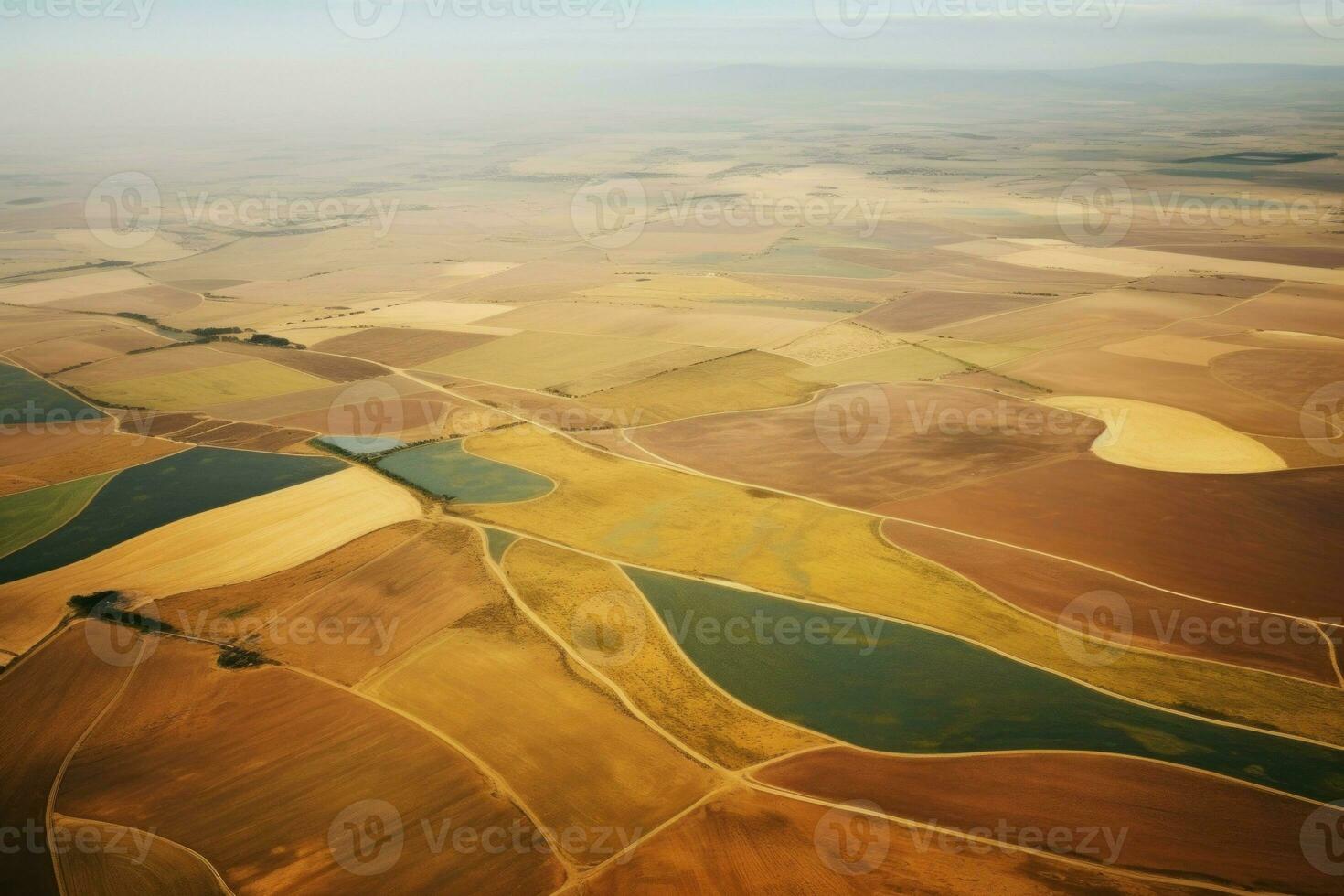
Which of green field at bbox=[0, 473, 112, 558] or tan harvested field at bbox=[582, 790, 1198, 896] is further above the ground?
green field at bbox=[0, 473, 112, 558]

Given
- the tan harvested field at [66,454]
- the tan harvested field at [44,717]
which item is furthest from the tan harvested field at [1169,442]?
the tan harvested field at [66,454]

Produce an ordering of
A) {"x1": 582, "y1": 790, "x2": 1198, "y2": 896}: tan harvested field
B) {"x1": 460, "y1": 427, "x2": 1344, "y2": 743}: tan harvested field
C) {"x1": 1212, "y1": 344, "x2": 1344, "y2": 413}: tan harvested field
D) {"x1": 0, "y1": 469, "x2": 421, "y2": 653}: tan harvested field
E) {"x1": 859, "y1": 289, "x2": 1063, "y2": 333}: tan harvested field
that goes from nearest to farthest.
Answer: {"x1": 582, "y1": 790, "x2": 1198, "y2": 896}: tan harvested field, {"x1": 460, "y1": 427, "x2": 1344, "y2": 743}: tan harvested field, {"x1": 0, "y1": 469, "x2": 421, "y2": 653}: tan harvested field, {"x1": 1212, "y1": 344, "x2": 1344, "y2": 413}: tan harvested field, {"x1": 859, "y1": 289, "x2": 1063, "y2": 333}: tan harvested field

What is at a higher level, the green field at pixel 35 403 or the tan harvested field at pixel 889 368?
the tan harvested field at pixel 889 368

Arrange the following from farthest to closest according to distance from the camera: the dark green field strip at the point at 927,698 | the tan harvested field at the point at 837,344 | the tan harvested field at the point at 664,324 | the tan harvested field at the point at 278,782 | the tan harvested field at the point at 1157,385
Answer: the tan harvested field at the point at 664,324, the tan harvested field at the point at 837,344, the tan harvested field at the point at 1157,385, the dark green field strip at the point at 927,698, the tan harvested field at the point at 278,782

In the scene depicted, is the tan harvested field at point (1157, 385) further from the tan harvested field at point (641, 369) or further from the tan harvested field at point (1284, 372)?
the tan harvested field at point (641, 369)

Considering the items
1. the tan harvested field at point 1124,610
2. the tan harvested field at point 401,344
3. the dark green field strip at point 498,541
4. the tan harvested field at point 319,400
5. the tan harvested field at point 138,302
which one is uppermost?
the tan harvested field at point 138,302

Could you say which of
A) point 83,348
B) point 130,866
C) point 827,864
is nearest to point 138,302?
point 83,348

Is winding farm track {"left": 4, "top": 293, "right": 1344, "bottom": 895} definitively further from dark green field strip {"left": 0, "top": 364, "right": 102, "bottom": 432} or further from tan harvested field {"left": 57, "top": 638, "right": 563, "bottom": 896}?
dark green field strip {"left": 0, "top": 364, "right": 102, "bottom": 432}

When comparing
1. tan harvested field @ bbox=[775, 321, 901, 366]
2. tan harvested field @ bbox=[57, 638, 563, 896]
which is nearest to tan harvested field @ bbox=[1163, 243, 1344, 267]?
tan harvested field @ bbox=[775, 321, 901, 366]
